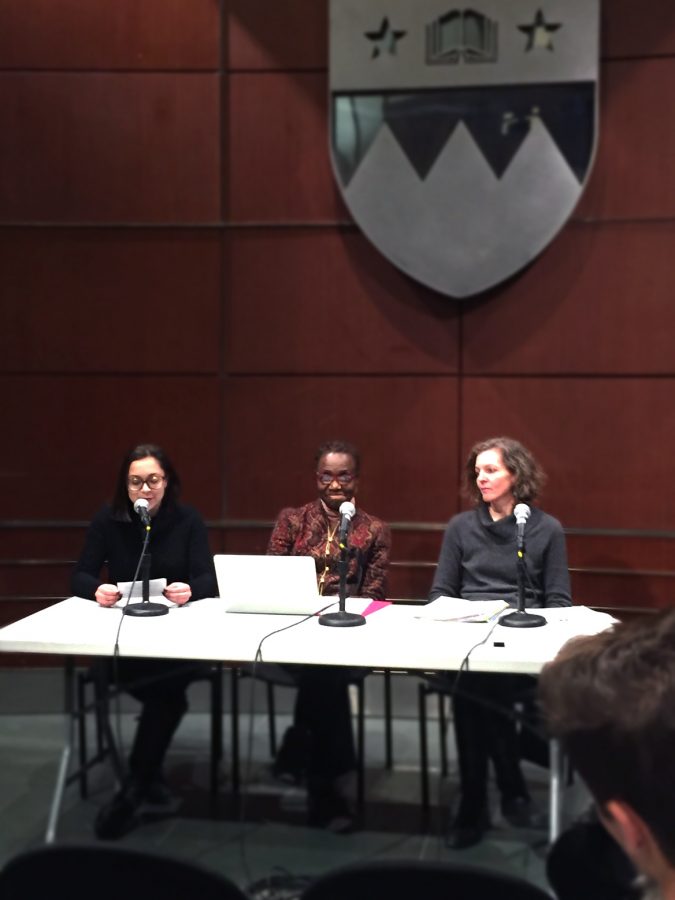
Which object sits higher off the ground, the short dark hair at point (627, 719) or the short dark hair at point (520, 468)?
the short dark hair at point (627, 719)

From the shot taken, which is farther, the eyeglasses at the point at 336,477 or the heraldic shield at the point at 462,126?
the heraldic shield at the point at 462,126

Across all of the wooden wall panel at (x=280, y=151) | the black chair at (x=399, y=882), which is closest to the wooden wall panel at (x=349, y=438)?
the wooden wall panel at (x=280, y=151)

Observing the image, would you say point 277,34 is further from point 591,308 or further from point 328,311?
point 591,308

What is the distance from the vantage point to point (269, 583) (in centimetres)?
322

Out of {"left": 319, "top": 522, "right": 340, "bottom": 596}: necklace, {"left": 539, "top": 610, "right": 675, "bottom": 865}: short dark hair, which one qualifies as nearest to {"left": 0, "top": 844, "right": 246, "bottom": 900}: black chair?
{"left": 539, "top": 610, "right": 675, "bottom": 865}: short dark hair

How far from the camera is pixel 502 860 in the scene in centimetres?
266

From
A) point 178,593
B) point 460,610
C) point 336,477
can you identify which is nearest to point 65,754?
point 178,593

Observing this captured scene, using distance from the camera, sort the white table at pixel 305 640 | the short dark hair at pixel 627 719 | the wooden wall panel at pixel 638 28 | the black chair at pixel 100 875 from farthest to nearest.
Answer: the wooden wall panel at pixel 638 28, the white table at pixel 305 640, the black chair at pixel 100 875, the short dark hair at pixel 627 719

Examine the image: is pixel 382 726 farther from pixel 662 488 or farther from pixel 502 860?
pixel 662 488

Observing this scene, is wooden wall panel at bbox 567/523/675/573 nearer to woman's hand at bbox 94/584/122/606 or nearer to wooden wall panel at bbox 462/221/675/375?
wooden wall panel at bbox 462/221/675/375

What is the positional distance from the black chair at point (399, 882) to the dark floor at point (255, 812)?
1522 millimetres

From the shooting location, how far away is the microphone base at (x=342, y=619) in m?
3.07

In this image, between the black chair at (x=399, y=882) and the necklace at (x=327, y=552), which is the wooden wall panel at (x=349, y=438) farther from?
the black chair at (x=399, y=882)

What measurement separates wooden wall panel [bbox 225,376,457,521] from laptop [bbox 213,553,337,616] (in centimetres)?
138
